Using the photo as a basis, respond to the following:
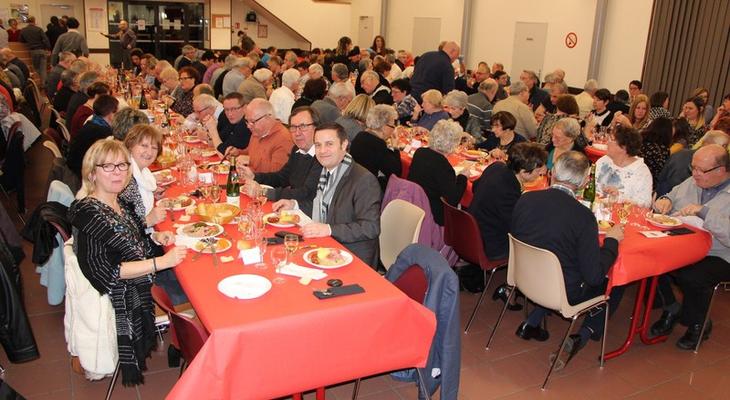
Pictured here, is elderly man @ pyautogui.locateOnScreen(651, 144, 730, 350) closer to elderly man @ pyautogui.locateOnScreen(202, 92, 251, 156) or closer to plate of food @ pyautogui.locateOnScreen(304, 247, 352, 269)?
plate of food @ pyautogui.locateOnScreen(304, 247, 352, 269)

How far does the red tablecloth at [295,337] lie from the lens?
2.26 metres

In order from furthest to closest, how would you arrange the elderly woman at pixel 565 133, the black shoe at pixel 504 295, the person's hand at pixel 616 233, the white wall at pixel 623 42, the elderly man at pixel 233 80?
the white wall at pixel 623 42, the elderly man at pixel 233 80, the elderly woman at pixel 565 133, the black shoe at pixel 504 295, the person's hand at pixel 616 233

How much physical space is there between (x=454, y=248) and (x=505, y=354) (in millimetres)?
854

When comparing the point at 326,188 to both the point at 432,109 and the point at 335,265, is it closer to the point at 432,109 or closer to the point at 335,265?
the point at 335,265

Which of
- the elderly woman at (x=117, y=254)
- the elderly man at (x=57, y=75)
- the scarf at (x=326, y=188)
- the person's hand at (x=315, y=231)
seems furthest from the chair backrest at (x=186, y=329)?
the elderly man at (x=57, y=75)

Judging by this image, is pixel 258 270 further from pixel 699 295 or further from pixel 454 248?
Answer: pixel 699 295

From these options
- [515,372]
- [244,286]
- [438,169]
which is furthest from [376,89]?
[244,286]

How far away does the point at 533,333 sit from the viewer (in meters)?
4.01

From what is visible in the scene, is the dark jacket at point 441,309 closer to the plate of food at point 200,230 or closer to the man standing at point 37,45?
the plate of food at point 200,230

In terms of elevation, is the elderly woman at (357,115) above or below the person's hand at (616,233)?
above

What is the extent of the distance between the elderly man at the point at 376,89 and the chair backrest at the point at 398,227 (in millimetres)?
4500

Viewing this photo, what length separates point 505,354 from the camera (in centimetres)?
381

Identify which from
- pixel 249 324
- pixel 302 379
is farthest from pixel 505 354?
pixel 249 324

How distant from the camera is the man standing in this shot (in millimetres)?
13711
